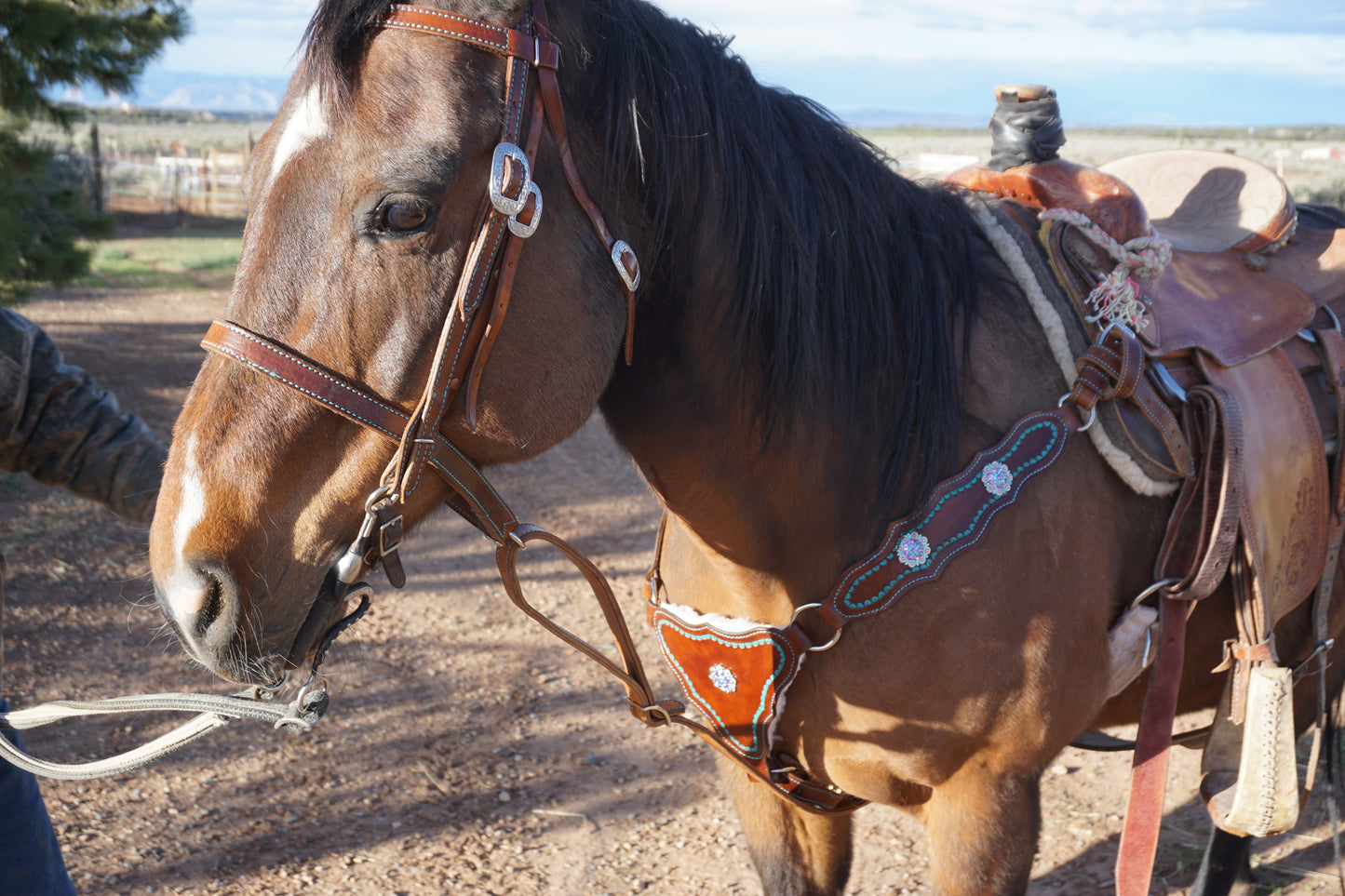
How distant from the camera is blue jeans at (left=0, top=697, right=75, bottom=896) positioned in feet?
6.28

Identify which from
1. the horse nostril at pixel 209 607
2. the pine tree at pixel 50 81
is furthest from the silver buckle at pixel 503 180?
the pine tree at pixel 50 81

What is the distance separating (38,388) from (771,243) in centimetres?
173

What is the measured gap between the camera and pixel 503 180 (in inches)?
47.4

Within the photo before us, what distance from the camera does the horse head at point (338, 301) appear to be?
3.87ft

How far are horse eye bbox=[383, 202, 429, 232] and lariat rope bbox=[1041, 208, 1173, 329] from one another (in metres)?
1.23

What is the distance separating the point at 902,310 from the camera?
1643 millimetres

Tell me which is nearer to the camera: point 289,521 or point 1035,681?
point 289,521

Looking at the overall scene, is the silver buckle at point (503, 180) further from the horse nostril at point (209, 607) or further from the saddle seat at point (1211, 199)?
the saddle seat at point (1211, 199)

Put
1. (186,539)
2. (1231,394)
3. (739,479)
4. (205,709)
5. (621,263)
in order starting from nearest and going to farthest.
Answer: (186,539) → (621,263) → (205,709) → (739,479) → (1231,394)

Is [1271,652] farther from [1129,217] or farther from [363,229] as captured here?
[363,229]

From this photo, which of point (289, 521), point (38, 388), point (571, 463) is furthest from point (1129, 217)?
point (571, 463)

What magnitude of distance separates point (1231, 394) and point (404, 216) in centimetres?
158

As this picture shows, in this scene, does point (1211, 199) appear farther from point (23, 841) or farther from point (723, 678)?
point (23, 841)

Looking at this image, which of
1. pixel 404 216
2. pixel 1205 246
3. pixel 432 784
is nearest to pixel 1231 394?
pixel 1205 246
